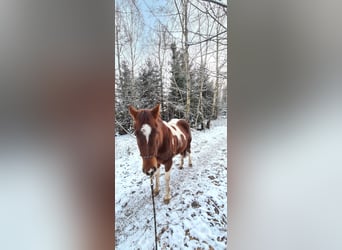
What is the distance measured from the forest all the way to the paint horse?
0.12 ft

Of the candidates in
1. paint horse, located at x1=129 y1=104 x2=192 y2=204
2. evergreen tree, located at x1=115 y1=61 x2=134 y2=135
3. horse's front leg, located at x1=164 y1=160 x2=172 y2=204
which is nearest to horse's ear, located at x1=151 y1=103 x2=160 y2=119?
paint horse, located at x1=129 y1=104 x2=192 y2=204

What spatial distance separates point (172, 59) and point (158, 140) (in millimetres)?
405

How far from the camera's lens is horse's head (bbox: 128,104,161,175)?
1.22 m

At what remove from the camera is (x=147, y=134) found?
1231mm

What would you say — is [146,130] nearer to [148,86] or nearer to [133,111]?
[133,111]

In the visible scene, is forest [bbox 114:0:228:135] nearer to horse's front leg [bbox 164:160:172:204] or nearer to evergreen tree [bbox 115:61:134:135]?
evergreen tree [bbox 115:61:134:135]

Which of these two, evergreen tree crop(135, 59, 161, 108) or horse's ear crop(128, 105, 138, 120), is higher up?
evergreen tree crop(135, 59, 161, 108)

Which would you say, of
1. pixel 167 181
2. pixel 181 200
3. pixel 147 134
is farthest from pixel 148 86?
pixel 181 200
